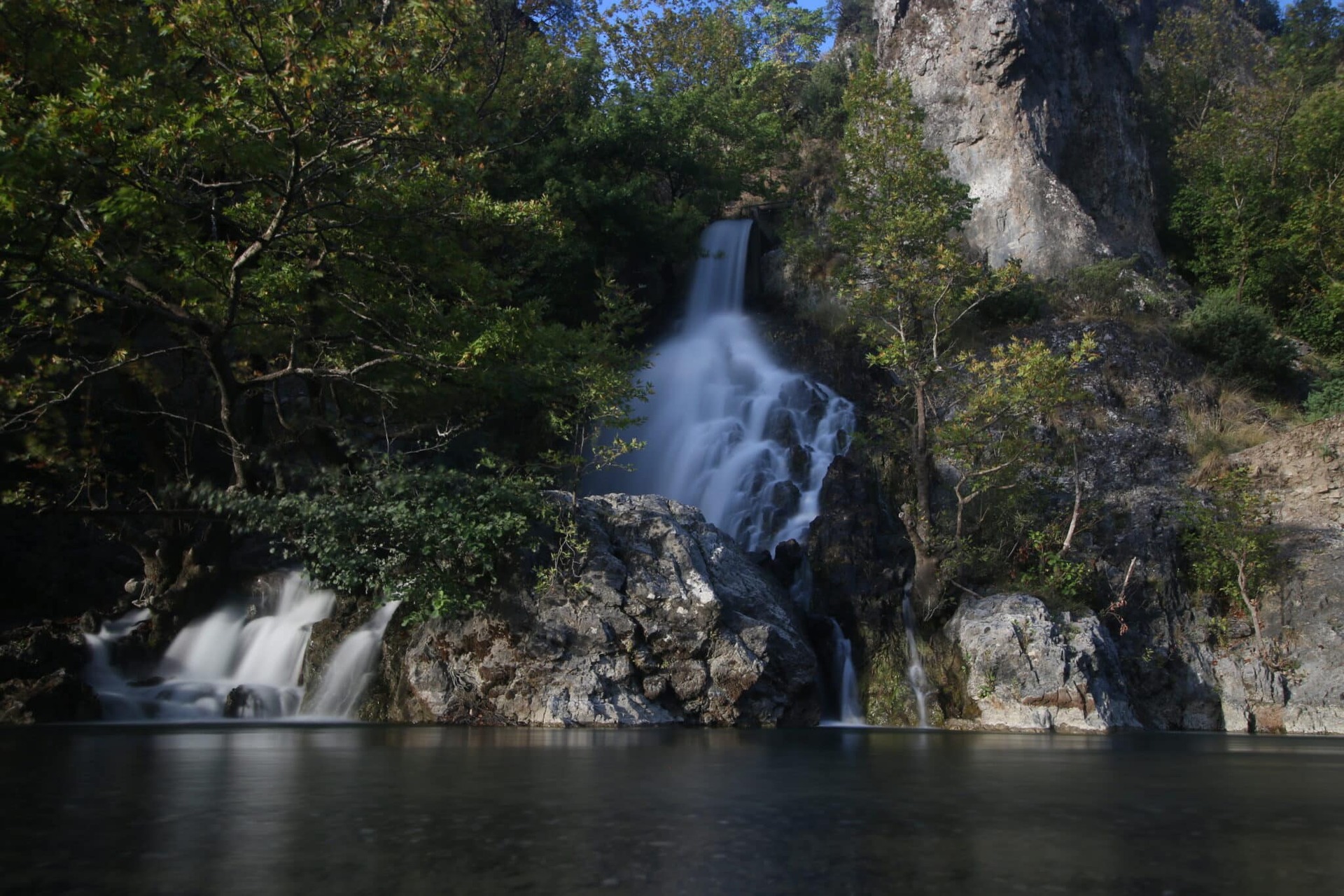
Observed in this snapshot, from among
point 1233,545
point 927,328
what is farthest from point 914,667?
point 927,328

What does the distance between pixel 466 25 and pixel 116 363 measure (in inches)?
252

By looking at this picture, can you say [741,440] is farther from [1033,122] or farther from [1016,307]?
[1033,122]

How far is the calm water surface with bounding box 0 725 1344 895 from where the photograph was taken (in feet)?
11.8

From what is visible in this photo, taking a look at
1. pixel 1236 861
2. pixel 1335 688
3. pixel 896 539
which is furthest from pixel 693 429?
pixel 1236 861

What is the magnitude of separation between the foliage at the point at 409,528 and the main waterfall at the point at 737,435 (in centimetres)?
716

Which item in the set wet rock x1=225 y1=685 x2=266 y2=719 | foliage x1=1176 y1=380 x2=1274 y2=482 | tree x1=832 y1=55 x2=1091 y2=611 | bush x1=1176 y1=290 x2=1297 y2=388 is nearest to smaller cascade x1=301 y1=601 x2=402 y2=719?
wet rock x1=225 y1=685 x2=266 y2=719

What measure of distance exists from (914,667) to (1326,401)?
14.9 meters

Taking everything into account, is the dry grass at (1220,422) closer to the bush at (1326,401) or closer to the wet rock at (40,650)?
the bush at (1326,401)

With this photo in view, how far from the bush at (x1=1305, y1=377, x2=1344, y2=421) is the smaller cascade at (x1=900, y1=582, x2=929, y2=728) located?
43.1ft

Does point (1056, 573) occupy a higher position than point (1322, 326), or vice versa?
point (1322, 326)

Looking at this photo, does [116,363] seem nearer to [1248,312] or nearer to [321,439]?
[321,439]

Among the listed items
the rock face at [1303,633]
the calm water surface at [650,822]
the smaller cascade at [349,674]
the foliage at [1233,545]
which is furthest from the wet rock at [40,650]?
the foliage at [1233,545]

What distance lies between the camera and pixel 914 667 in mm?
16797

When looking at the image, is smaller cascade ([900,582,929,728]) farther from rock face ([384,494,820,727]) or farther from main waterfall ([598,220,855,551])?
main waterfall ([598,220,855,551])
